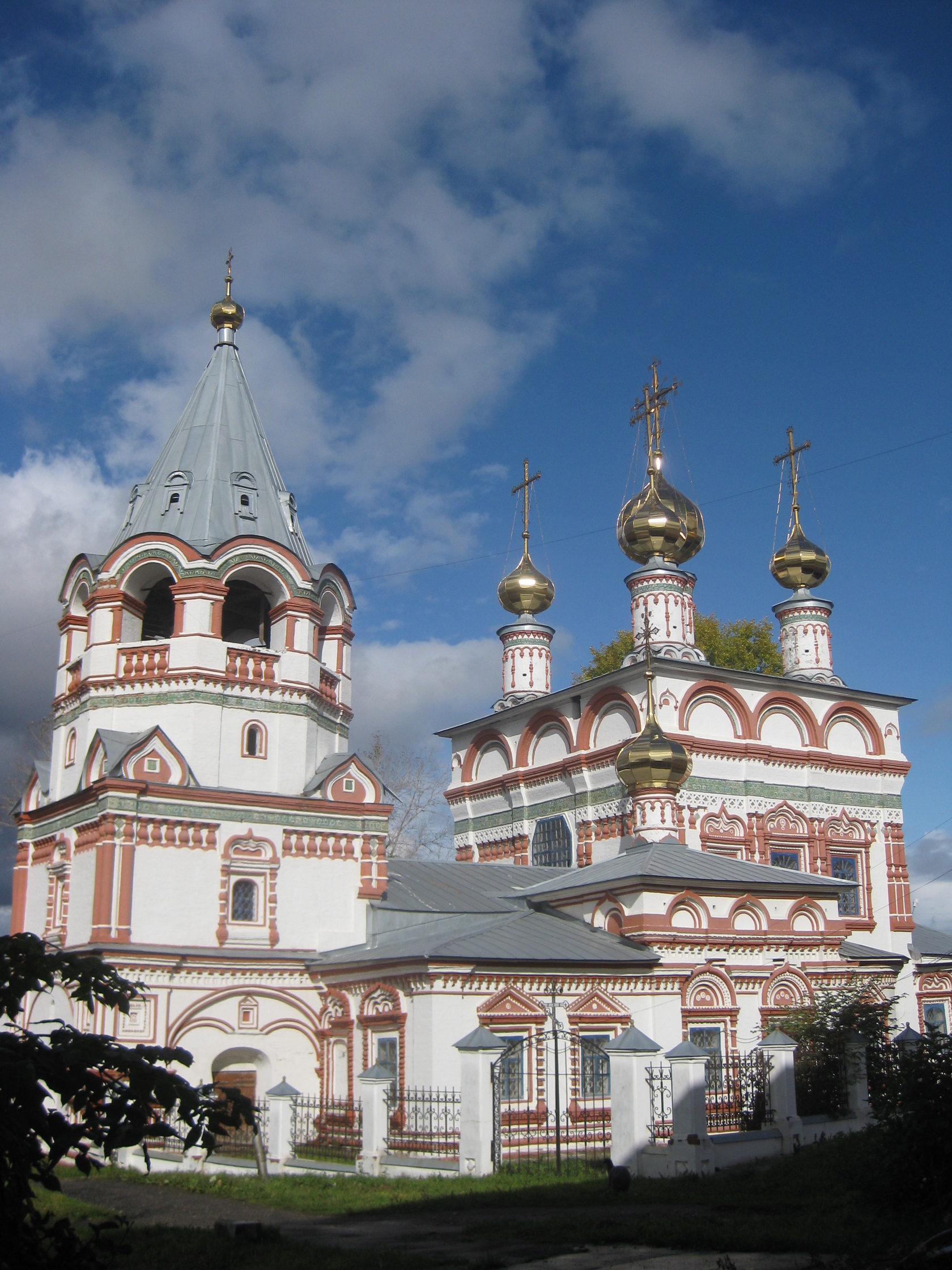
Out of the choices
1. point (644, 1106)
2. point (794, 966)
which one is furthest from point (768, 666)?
point (644, 1106)

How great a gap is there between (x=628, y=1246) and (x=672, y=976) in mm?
6606

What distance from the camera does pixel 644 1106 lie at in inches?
393

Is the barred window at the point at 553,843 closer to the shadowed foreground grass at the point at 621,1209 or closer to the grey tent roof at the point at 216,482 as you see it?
the grey tent roof at the point at 216,482

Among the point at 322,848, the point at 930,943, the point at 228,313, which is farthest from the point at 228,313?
the point at 930,943

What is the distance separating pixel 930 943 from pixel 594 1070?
8.83 m

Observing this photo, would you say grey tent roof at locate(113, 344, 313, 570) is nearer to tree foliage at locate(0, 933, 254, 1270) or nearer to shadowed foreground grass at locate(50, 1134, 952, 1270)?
shadowed foreground grass at locate(50, 1134, 952, 1270)

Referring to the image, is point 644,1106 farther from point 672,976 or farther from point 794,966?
point 794,966

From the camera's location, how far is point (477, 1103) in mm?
9914

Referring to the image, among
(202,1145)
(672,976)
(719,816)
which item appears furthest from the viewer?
(719,816)

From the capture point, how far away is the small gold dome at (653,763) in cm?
1586

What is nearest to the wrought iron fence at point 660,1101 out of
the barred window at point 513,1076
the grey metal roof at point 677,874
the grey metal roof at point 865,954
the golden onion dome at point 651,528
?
the barred window at point 513,1076

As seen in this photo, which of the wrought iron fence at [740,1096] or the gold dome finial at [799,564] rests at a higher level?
the gold dome finial at [799,564]

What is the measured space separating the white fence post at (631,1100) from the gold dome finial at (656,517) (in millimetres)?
11233

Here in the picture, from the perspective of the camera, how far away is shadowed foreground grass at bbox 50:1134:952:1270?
6676 mm
